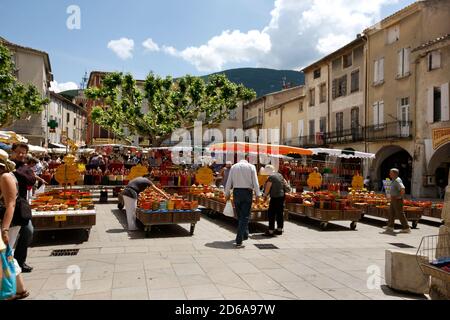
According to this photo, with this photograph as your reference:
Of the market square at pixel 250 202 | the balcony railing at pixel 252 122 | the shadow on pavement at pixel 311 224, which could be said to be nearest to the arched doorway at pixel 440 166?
the market square at pixel 250 202

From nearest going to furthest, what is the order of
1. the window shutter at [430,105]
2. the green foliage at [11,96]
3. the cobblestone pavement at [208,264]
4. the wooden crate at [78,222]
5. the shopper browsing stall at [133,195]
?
the cobblestone pavement at [208,264] → the wooden crate at [78,222] → the shopper browsing stall at [133,195] → the green foliage at [11,96] → the window shutter at [430,105]

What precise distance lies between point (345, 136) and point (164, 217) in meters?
22.5

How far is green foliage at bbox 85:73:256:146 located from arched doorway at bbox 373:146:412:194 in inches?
449

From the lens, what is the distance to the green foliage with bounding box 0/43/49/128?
18.9m

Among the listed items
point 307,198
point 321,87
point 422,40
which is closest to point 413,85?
point 422,40

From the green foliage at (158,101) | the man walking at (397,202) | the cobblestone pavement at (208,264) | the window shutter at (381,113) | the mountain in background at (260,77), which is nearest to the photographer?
the cobblestone pavement at (208,264)

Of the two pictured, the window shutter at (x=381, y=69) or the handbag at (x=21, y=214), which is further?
the window shutter at (x=381, y=69)

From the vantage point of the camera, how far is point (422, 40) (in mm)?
22141

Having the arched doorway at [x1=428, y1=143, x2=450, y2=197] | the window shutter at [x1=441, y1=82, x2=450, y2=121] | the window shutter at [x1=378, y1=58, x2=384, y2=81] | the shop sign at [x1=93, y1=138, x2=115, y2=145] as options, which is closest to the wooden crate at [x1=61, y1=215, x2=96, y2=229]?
the window shutter at [x1=441, y1=82, x2=450, y2=121]

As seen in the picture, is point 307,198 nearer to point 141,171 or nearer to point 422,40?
point 141,171

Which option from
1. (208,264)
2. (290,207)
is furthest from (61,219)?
(290,207)

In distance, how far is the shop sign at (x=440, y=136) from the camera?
776 inches

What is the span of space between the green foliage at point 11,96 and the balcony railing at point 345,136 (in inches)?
825

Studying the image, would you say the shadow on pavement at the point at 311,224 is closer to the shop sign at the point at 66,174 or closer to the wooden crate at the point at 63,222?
the wooden crate at the point at 63,222
